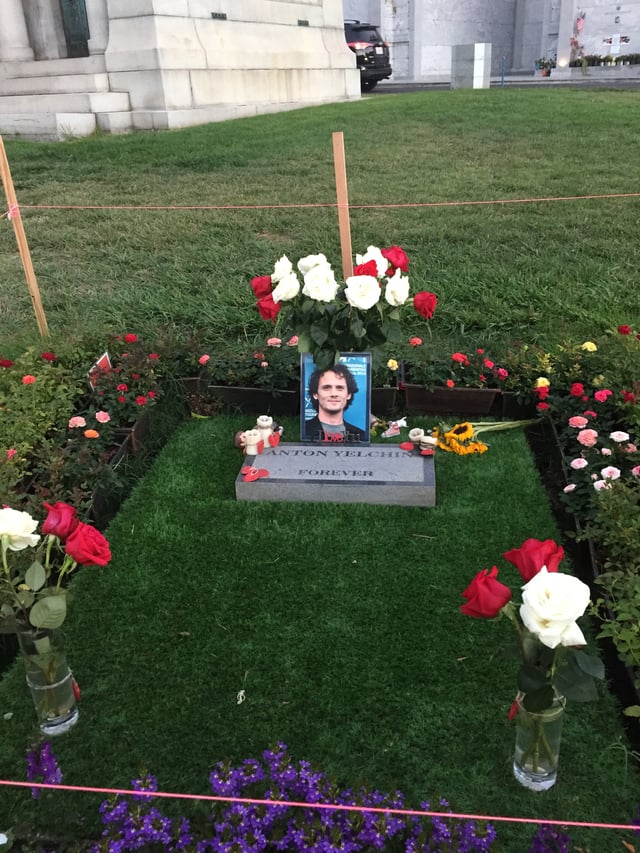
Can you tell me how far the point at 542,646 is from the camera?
1.92 metres

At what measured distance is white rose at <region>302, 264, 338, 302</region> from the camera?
3.50m

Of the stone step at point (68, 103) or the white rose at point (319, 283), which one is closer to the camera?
the white rose at point (319, 283)

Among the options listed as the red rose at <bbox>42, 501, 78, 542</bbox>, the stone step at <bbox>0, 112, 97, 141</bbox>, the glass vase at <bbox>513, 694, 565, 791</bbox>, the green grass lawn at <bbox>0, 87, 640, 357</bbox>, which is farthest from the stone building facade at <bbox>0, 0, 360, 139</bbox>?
the glass vase at <bbox>513, 694, 565, 791</bbox>

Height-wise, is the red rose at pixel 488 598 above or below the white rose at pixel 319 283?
below

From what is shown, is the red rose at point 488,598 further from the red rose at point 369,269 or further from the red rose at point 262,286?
the red rose at point 262,286

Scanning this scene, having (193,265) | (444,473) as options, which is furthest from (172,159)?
(444,473)

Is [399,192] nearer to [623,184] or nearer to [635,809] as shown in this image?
[623,184]

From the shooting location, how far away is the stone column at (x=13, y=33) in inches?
544

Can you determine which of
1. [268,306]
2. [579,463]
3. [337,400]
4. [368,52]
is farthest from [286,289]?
[368,52]

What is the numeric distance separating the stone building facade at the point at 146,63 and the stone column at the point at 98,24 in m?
0.02

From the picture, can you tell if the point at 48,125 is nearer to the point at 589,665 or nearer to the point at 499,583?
the point at 499,583

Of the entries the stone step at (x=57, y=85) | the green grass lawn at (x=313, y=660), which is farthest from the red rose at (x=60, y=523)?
the stone step at (x=57, y=85)

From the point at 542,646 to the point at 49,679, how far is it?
161cm

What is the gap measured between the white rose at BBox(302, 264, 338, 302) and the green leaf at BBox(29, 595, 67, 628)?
202 cm
